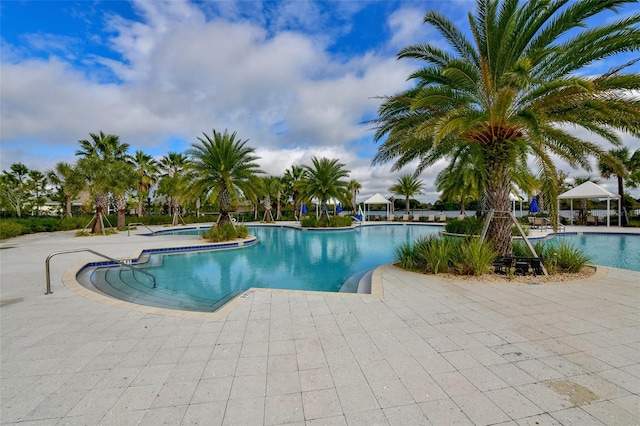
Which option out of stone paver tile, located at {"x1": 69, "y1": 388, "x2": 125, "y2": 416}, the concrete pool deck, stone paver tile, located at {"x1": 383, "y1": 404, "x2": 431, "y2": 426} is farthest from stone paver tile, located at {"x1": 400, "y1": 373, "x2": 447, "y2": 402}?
stone paver tile, located at {"x1": 69, "y1": 388, "x2": 125, "y2": 416}

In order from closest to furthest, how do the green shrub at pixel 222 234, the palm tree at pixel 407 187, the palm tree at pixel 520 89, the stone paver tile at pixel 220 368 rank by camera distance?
the stone paver tile at pixel 220 368, the palm tree at pixel 520 89, the green shrub at pixel 222 234, the palm tree at pixel 407 187

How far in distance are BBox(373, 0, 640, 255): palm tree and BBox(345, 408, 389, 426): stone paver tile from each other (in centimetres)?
449

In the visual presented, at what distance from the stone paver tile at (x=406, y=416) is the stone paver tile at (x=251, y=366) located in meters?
1.21

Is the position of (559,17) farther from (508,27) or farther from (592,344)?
(592,344)

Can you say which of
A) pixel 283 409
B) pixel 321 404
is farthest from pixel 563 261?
pixel 283 409

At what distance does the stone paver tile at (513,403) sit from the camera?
6.85 feet

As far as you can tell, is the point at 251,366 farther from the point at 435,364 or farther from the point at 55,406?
the point at 435,364

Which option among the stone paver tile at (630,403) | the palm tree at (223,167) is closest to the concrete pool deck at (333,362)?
the stone paver tile at (630,403)

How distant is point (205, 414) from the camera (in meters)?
2.11

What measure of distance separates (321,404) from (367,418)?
380 mm

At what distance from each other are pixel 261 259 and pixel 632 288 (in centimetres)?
1015

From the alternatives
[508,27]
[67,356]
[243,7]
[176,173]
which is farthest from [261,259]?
[176,173]

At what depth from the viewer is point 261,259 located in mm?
11047

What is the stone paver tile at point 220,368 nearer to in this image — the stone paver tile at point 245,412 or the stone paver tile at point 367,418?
the stone paver tile at point 245,412
